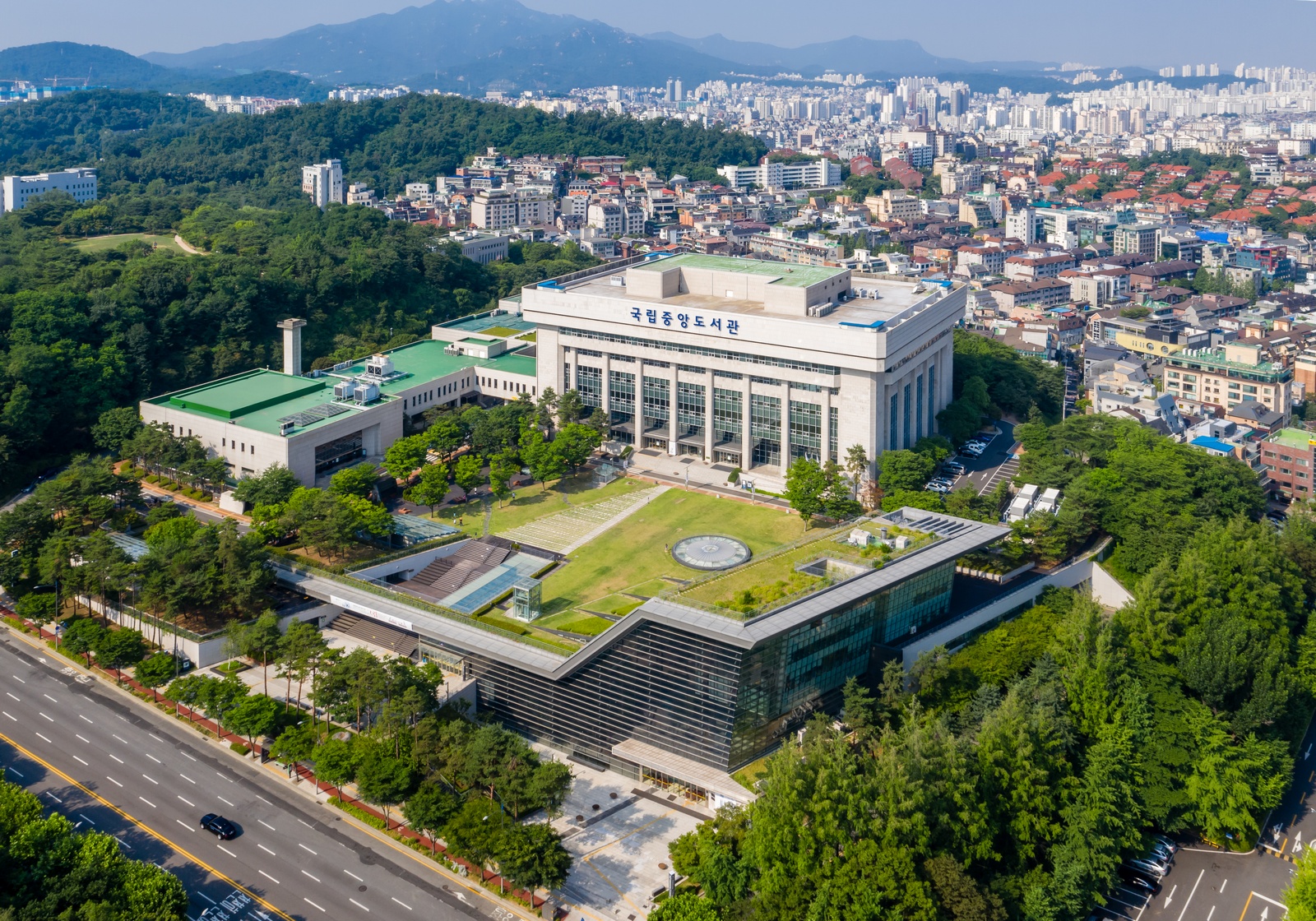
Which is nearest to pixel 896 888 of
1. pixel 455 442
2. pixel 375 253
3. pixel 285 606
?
pixel 285 606

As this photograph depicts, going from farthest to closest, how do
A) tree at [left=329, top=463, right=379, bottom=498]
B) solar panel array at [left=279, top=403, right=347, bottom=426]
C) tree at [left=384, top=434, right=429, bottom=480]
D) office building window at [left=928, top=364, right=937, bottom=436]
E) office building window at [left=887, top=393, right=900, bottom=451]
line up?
office building window at [left=928, top=364, right=937, bottom=436], office building window at [left=887, top=393, right=900, bottom=451], solar panel array at [left=279, top=403, right=347, bottom=426], tree at [left=384, top=434, right=429, bottom=480], tree at [left=329, top=463, right=379, bottom=498]

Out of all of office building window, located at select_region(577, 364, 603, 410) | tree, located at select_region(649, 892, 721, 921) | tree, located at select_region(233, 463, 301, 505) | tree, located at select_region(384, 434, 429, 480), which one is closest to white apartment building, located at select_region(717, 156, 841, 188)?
office building window, located at select_region(577, 364, 603, 410)

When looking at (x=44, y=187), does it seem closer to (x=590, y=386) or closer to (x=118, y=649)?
(x=590, y=386)

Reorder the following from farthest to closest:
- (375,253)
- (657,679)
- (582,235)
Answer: (582,235), (375,253), (657,679)

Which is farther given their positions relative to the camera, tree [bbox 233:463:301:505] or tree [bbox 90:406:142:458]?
tree [bbox 90:406:142:458]

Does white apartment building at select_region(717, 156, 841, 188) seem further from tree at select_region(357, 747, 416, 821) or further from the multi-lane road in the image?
tree at select_region(357, 747, 416, 821)

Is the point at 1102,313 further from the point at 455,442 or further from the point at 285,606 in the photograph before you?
the point at 285,606
